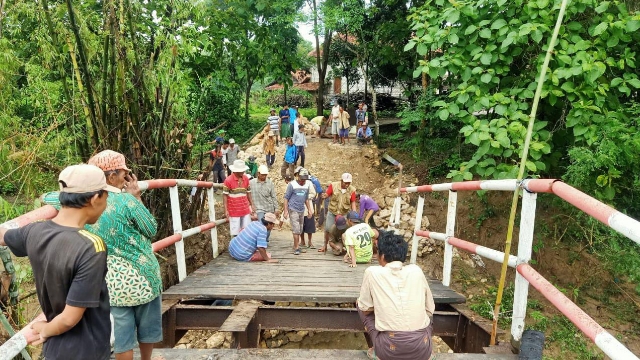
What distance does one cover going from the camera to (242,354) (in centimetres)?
278

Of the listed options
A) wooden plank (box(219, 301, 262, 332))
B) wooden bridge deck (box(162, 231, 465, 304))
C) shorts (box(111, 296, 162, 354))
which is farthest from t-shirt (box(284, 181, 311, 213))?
shorts (box(111, 296, 162, 354))

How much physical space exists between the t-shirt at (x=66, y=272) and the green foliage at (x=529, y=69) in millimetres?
3827

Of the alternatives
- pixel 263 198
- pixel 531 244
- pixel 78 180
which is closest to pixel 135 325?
pixel 78 180

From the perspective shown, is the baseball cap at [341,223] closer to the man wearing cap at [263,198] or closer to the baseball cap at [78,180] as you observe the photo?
the man wearing cap at [263,198]

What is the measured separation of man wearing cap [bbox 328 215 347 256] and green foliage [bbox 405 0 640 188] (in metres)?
2.13

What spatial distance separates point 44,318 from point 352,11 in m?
14.9

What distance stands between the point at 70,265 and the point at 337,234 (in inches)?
201

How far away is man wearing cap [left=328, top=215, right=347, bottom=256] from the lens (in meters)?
6.37

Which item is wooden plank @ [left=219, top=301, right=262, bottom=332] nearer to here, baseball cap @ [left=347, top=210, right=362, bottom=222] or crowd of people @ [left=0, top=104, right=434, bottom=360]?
crowd of people @ [left=0, top=104, right=434, bottom=360]

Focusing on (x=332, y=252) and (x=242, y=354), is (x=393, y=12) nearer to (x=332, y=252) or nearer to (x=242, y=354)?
(x=332, y=252)

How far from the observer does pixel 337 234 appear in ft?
21.3

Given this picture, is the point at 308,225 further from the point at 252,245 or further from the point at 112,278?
the point at 112,278

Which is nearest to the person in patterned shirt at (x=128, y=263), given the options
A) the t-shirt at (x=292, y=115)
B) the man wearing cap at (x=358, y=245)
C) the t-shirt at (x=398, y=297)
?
the t-shirt at (x=398, y=297)

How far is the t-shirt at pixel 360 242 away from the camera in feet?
18.0
